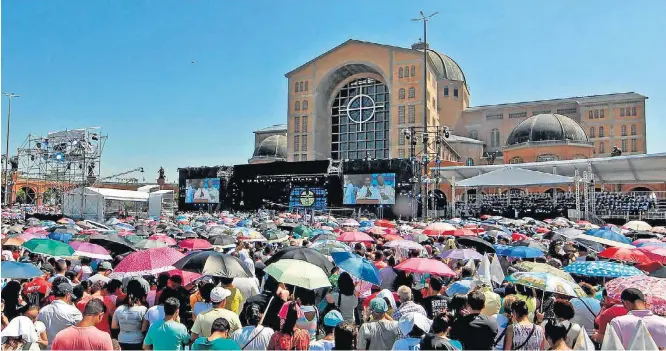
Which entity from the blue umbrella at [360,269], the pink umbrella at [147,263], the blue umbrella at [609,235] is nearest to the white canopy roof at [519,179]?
the blue umbrella at [609,235]

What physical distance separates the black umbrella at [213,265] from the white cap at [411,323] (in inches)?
89.8

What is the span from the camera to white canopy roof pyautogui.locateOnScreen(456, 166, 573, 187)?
97.2 feet

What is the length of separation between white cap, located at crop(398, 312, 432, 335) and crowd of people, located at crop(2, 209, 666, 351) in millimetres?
10

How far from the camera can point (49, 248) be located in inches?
346

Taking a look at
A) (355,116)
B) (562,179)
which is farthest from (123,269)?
(355,116)

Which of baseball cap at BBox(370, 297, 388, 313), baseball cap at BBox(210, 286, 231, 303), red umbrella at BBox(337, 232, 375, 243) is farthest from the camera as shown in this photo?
red umbrella at BBox(337, 232, 375, 243)

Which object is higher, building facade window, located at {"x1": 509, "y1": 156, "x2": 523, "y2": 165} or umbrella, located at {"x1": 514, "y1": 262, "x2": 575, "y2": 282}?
building facade window, located at {"x1": 509, "y1": 156, "x2": 523, "y2": 165}

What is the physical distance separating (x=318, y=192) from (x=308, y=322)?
3546 centimetres

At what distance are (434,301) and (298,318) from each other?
1.68 metres

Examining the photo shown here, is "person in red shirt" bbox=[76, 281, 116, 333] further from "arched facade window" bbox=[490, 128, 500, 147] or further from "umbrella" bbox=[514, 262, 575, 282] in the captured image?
"arched facade window" bbox=[490, 128, 500, 147]

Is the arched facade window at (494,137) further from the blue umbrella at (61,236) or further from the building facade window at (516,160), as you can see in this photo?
the blue umbrella at (61,236)

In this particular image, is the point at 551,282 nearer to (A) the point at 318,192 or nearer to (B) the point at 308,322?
(B) the point at 308,322

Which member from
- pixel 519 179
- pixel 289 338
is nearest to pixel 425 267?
pixel 289 338

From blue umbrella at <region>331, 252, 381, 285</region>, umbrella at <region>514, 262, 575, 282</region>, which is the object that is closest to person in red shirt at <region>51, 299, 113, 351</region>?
blue umbrella at <region>331, 252, 381, 285</region>
